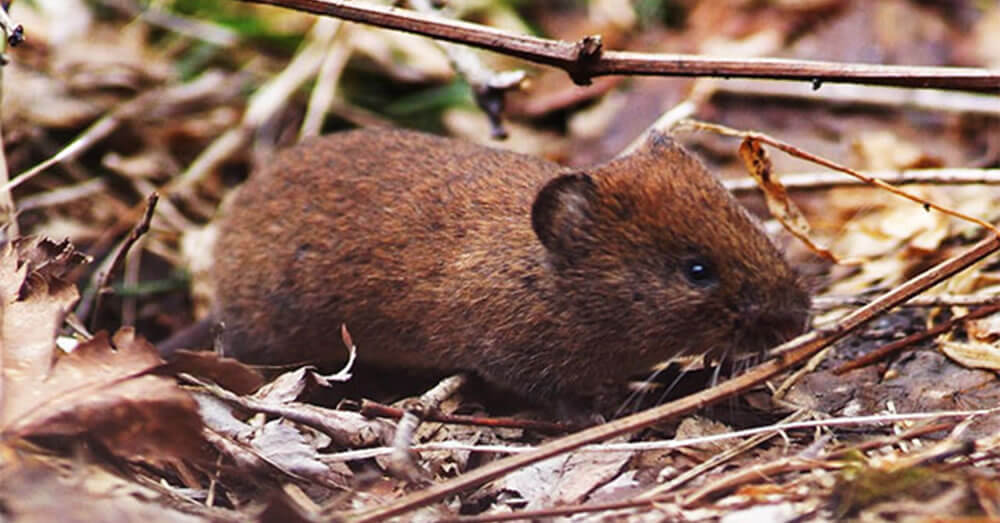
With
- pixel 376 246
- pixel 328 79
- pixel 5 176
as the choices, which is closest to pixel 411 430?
pixel 376 246

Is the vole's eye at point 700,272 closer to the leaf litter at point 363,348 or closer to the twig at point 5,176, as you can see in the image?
the leaf litter at point 363,348

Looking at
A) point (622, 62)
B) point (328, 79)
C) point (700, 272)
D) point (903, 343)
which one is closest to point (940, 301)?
point (903, 343)

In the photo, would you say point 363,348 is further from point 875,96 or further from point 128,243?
point 875,96

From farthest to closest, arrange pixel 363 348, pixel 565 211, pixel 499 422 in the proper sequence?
pixel 363 348, pixel 565 211, pixel 499 422

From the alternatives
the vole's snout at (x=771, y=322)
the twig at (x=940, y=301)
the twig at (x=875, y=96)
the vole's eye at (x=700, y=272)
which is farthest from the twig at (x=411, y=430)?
the twig at (x=875, y=96)

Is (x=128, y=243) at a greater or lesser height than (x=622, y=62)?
lesser

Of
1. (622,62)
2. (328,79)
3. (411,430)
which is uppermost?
(328,79)

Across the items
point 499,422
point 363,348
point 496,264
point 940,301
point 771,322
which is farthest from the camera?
point 363,348

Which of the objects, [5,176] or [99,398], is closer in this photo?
[99,398]
